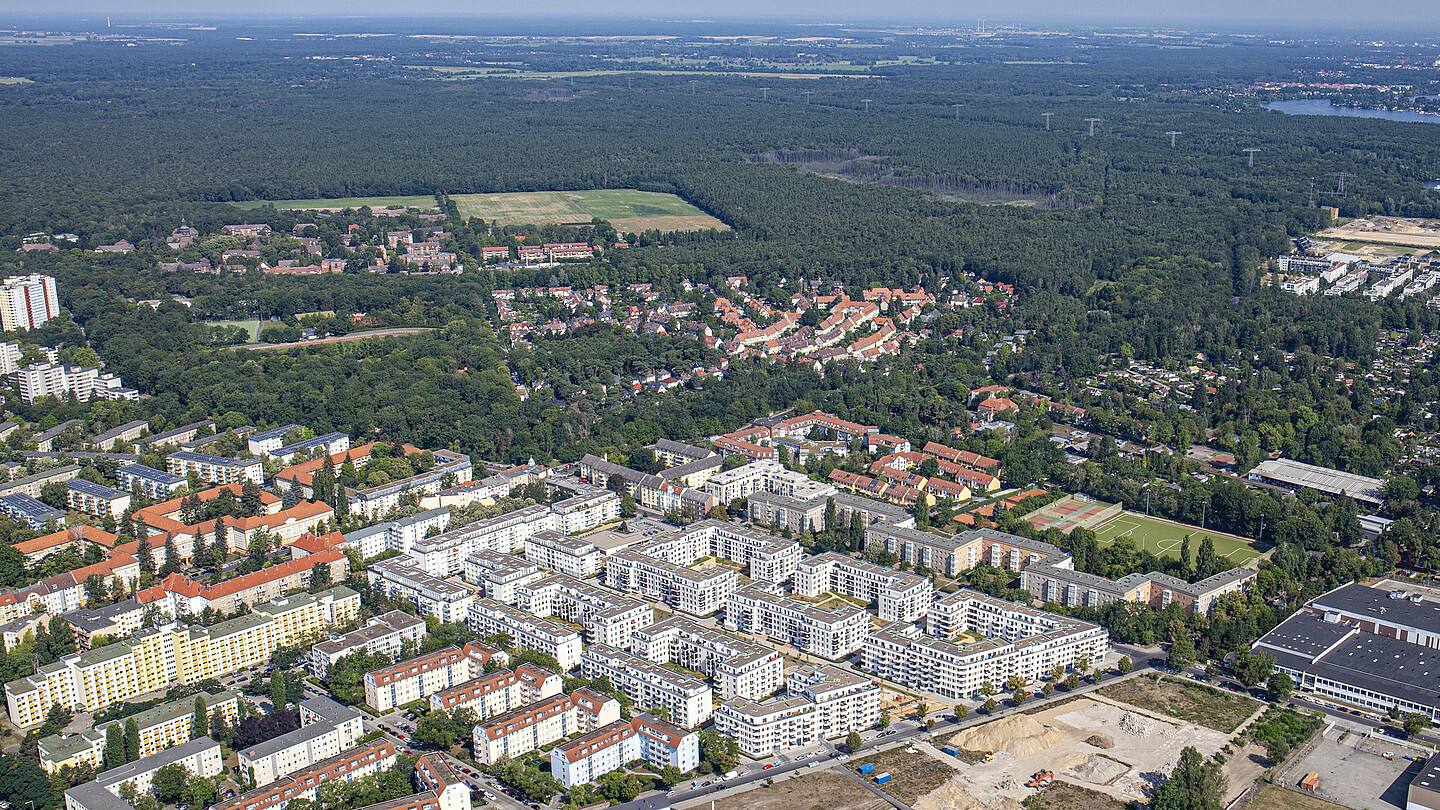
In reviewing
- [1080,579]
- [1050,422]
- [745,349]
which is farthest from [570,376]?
[1080,579]

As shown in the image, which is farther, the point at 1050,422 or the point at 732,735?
the point at 1050,422

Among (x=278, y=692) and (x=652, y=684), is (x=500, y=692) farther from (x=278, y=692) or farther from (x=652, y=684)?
(x=278, y=692)

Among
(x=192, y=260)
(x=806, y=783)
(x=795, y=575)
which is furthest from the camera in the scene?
(x=192, y=260)

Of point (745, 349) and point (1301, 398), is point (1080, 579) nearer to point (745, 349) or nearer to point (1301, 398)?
point (1301, 398)

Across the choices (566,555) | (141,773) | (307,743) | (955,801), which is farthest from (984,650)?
(141,773)

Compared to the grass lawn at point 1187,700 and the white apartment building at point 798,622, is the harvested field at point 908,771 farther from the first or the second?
the grass lawn at point 1187,700

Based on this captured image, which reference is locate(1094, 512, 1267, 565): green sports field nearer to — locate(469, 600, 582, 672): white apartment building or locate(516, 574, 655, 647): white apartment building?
locate(516, 574, 655, 647): white apartment building
